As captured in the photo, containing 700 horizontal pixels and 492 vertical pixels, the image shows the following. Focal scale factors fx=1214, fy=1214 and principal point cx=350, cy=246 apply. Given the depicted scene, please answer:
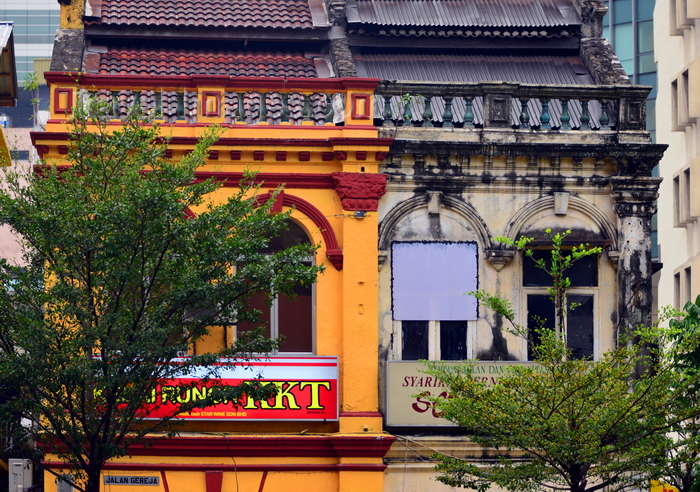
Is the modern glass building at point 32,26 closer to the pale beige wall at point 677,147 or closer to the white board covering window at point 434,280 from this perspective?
the pale beige wall at point 677,147

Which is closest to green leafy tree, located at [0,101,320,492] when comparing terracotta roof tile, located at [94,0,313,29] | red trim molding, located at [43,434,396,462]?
red trim molding, located at [43,434,396,462]

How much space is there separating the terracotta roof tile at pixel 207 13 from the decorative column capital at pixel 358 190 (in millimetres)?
4448

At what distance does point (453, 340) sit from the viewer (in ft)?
69.6

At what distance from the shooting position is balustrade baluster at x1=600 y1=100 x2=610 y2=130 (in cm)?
2186

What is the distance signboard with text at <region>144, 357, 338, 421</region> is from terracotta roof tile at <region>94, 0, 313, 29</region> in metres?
7.29

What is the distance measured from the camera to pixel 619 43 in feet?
198

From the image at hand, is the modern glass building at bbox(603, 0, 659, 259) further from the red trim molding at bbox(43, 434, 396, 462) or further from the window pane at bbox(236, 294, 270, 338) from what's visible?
the red trim molding at bbox(43, 434, 396, 462)

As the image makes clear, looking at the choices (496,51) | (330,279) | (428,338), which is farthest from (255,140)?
(496,51)

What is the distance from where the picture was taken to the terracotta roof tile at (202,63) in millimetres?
23031

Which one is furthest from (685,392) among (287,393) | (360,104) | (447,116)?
(360,104)

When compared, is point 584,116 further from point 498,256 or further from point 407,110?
point 407,110

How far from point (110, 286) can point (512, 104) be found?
848 cm

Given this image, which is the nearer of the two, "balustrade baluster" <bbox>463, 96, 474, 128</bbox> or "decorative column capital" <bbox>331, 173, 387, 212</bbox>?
"decorative column capital" <bbox>331, 173, 387, 212</bbox>

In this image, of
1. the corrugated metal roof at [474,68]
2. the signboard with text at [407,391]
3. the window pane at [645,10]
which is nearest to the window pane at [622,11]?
the window pane at [645,10]
